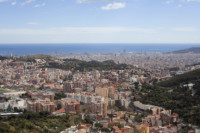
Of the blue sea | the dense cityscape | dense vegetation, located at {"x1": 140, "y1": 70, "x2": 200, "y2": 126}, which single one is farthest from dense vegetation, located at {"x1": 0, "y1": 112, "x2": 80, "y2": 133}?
the blue sea

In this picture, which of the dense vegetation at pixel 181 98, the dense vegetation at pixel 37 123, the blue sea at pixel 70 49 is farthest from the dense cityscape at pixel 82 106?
the blue sea at pixel 70 49

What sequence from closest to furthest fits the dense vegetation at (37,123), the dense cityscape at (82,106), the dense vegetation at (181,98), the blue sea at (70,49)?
1. the dense vegetation at (37,123)
2. the dense cityscape at (82,106)
3. the dense vegetation at (181,98)
4. the blue sea at (70,49)

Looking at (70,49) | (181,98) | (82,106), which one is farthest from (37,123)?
(70,49)

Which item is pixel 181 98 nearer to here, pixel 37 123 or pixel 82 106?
pixel 82 106

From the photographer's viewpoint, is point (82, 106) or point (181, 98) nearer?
point (181, 98)

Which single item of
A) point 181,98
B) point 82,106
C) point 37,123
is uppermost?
point 181,98

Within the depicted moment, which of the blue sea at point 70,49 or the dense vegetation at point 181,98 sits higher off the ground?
the blue sea at point 70,49

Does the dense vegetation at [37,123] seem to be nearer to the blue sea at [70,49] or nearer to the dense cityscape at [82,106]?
the dense cityscape at [82,106]
